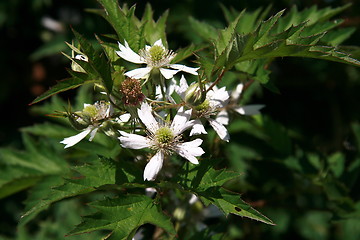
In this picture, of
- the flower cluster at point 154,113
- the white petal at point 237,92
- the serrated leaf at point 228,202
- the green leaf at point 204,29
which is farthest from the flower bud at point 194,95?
the green leaf at point 204,29

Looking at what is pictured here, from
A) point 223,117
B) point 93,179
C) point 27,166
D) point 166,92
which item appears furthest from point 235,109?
point 27,166

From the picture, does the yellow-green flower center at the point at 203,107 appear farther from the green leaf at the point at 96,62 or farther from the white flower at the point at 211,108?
the green leaf at the point at 96,62

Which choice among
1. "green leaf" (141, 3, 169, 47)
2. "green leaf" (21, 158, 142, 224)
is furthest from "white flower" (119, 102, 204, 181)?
"green leaf" (141, 3, 169, 47)

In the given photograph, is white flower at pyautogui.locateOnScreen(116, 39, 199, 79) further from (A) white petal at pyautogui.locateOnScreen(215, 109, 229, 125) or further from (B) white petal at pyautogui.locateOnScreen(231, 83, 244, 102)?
(B) white petal at pyautogui.locateOnScreen(231, 83, 244, 102)

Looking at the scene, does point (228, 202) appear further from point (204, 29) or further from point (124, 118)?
point (204, 29)

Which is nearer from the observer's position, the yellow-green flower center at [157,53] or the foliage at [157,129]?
the foliage at [157,129]

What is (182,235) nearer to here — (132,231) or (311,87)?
(132,231)

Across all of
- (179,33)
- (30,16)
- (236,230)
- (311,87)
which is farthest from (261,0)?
(30,16)
